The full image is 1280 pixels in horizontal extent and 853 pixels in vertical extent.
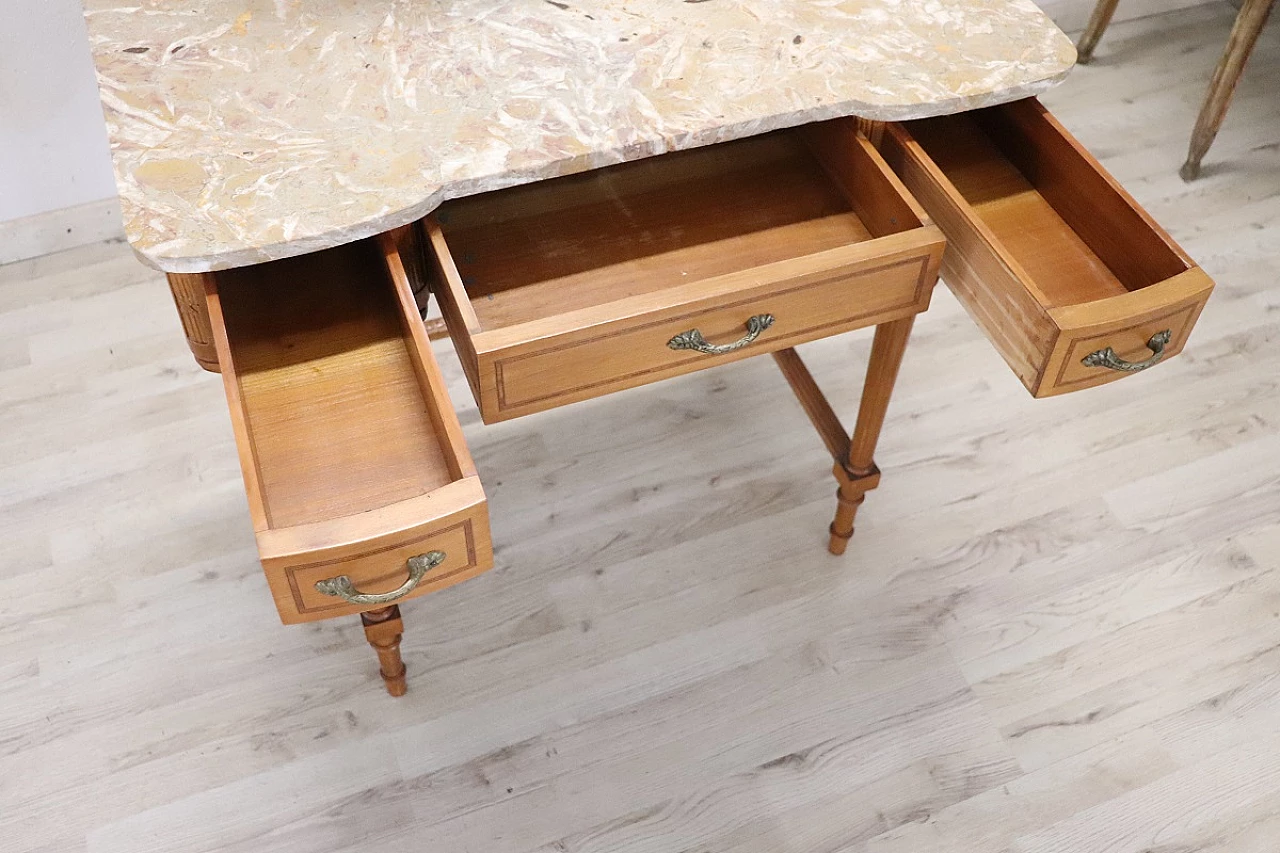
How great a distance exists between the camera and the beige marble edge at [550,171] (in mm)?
1025

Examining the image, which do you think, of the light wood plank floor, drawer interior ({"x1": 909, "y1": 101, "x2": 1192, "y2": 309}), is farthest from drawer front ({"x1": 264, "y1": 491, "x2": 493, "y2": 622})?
drawer interior ({"x1": 909, "y1": 101, "x2": 1192, "y2": 309})

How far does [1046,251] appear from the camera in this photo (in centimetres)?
125

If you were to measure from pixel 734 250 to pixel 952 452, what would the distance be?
2.23ft

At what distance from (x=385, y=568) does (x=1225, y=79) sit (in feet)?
5.92

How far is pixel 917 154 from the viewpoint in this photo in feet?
3.97

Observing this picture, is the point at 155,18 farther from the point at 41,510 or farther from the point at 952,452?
the point at 952,452

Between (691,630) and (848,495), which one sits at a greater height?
(848,495)

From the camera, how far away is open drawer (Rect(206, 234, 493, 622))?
97 centimetres

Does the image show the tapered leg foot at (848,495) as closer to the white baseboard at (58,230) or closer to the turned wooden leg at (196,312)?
the turned wooden leg at (196,312)

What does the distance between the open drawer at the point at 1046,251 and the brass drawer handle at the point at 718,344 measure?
23 cm

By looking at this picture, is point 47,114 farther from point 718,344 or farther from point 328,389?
point 718,344

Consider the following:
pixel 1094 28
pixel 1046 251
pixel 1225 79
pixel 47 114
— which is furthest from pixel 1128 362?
pixel 47 114

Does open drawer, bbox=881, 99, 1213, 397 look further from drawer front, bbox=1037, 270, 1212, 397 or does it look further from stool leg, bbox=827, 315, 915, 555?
stool leg, bbox=827, 315, 915, 555

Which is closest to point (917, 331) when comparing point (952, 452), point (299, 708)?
point (952, 452)
